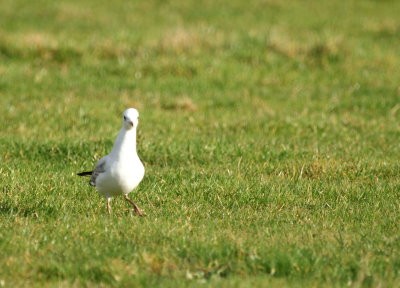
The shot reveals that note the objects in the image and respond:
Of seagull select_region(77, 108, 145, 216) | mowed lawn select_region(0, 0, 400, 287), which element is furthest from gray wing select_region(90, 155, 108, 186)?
mowed lawn select_region(0, 0, 400, 287)

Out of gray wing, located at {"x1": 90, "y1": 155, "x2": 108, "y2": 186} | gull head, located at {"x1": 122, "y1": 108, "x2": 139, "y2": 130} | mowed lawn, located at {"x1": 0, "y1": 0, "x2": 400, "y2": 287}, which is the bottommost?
mowed lawn, located at {"x1": 0, "y1": 0, "x2": 400, "y2": 287}

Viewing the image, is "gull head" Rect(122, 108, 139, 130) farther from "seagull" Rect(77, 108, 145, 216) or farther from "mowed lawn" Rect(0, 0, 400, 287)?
"mowed lawn" Rect(0, 0, 400, 287)

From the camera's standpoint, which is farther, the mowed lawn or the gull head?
the gull head

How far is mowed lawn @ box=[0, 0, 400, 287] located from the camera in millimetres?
6949

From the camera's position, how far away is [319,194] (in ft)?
31.0

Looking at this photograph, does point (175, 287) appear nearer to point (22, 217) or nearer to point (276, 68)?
point (22, 217)

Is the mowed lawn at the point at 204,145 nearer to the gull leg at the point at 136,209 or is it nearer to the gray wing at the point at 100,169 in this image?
the gull leg at the point at 136,209

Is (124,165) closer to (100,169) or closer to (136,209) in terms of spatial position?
(100,169)

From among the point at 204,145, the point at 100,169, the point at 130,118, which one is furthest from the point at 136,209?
the point at 204,145

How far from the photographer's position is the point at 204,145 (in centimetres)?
1167

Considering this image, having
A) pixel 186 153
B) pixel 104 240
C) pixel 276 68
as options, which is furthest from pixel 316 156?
pixel 276 68

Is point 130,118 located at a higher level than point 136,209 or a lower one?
higher

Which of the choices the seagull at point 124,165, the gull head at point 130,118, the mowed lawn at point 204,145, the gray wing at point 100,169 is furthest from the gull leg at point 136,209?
the gull head at point 130,118

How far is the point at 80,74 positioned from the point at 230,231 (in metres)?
9.81
